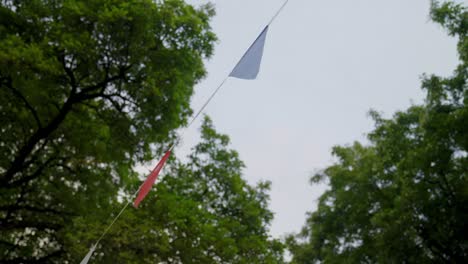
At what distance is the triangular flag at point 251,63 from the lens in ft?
21.5

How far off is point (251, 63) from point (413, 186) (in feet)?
28.2

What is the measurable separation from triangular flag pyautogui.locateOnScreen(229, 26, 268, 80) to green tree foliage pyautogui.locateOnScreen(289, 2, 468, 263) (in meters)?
6.58

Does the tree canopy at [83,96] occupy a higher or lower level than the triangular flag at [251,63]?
higher

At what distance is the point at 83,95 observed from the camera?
10.4 meters

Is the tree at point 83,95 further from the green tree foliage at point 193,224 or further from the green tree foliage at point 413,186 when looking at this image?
the green tree foliage at point 413,186

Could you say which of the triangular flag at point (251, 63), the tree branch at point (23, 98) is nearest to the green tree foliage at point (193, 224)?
the tree branch at point (23, 98)

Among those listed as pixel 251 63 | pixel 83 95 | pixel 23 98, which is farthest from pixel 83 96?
pixel 251 63

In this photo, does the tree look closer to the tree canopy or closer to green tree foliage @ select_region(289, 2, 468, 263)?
the tree canopy

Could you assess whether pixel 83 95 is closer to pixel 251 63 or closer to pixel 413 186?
pixel 251 63

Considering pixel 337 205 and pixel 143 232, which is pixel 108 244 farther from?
pixel 337 205

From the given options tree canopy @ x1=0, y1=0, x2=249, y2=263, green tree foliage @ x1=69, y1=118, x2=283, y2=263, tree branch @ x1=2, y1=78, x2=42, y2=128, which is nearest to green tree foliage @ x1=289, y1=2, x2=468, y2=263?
green tree foliage @ x1=69, y1=118, x2=283, y2=263

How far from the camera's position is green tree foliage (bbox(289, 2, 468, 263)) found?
1179 cm

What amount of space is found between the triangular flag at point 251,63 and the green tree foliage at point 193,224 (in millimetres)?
4348

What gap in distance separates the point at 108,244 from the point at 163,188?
2.52m
